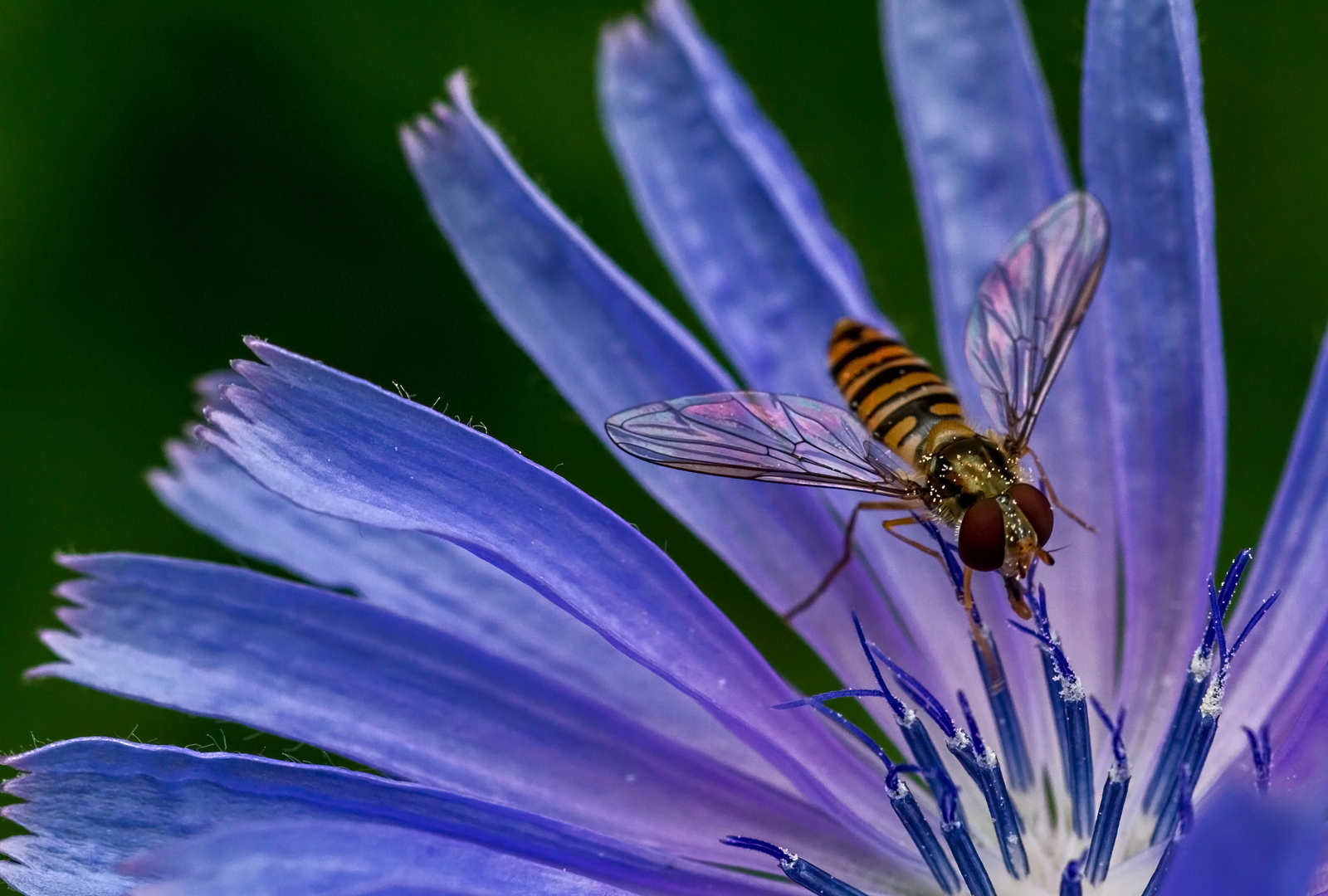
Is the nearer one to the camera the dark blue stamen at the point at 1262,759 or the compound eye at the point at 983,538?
the dark blue stamen at the point at 1262,759

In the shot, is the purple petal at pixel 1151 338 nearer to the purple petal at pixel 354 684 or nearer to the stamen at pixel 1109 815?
the stamen at pixel 1109 815

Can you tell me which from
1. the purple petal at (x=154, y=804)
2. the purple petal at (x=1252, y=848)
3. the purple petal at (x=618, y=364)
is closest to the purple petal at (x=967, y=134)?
the purple petal at (x=618, y=364)

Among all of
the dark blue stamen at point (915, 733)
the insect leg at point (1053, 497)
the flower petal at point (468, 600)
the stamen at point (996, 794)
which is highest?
the insect leg at point (1053, 497)

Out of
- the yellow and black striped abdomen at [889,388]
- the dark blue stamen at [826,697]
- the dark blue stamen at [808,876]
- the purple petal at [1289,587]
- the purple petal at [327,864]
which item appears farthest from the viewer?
the yellow and black striped abdomen at [889,388]

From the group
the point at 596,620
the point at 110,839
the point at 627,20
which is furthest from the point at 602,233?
the point at 110,839

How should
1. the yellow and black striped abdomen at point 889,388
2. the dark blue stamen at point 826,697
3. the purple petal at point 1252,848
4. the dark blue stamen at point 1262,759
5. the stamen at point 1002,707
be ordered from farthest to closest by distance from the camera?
the yellow and black striped abdomen at point 889,388 → the stamen at point 1002,707 → the dark blue stamen at point 826,697 → the dark blue stamen at point 1262,759 → the purple petal at point 1252,848

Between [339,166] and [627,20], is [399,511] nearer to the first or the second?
[627,20]

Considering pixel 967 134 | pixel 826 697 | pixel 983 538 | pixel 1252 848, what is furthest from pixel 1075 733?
pixel 967 134

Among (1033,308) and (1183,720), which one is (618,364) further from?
(1183,720)
